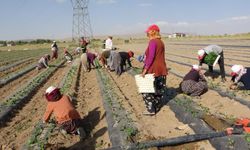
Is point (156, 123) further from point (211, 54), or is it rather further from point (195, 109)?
point (211, 54)

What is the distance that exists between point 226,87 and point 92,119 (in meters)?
3.54

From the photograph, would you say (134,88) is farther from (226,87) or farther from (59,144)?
(59,144)

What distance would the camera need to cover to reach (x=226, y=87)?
881 cm

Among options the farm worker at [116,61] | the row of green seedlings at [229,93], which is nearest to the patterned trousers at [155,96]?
the row of green seedlings at [229,93]

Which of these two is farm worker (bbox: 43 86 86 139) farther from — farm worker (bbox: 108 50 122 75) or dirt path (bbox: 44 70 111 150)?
farm worker (bbox: 108 50 122 75)

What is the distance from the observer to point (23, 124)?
7.30 metres

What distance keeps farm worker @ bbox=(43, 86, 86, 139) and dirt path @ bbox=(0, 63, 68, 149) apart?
2.46 ft

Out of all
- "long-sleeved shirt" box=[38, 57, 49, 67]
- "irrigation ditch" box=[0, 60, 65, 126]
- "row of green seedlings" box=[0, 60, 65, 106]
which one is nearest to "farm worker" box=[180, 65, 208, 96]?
"irrigation ditch" box=[0, 60, 65, 126]

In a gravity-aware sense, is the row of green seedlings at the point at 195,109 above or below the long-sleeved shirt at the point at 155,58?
below

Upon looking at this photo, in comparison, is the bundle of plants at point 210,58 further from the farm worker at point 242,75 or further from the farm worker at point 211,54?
the farm worker at point 242,75

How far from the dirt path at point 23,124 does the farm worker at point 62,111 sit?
75 centimetres

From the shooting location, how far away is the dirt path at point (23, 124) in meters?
6.23

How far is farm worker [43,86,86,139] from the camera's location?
19.3ft

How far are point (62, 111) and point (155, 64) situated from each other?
1925 millimetres
